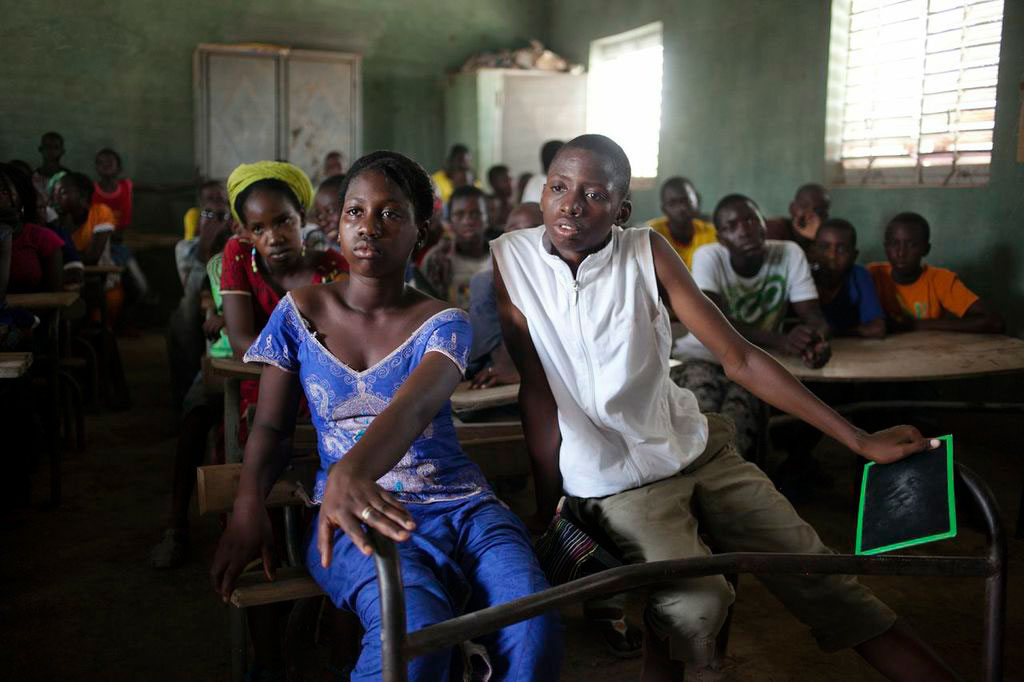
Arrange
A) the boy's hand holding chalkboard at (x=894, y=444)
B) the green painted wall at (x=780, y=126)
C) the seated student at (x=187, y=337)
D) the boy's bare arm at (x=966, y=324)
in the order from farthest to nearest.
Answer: the green painted wall at (x=780, y=126), the seated student at (x=187, y=337), the boy's bare arm at (x=966, y=324), the boy's hand holding chalkboard at (x=894, y=444)

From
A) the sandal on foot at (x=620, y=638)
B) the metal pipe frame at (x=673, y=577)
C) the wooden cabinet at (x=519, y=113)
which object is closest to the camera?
the metal pipe frame at (x=673, y=577)

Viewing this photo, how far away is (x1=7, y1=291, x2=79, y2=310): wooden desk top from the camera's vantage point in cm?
351

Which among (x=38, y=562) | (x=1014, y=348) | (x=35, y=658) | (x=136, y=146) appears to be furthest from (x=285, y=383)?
(x=136, y=146)

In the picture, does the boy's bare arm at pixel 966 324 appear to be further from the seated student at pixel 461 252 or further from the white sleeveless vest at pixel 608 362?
the white sleeveless vest at pixel 608 362

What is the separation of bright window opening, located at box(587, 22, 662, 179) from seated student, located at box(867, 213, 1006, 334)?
4.23 meters

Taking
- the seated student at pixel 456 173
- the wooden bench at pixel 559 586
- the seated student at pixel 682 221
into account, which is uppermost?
the seated student at pixel 456 173

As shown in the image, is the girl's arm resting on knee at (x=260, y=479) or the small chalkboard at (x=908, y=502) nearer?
the small chalkboard at (x=908, y=502)

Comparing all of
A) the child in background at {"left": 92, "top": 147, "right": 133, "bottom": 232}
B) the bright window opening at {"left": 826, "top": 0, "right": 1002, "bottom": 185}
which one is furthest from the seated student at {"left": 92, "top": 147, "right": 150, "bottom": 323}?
the bright window opening at {"left": 826, "top": 0, "right": 1002, "bottom": 185}

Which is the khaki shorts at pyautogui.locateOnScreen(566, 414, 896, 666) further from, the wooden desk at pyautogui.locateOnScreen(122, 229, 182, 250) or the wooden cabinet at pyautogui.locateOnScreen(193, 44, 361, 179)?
the wooden cabinet at pyautogui.locateOnScreen(193, 44, 361, 179)

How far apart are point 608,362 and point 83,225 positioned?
583 cm

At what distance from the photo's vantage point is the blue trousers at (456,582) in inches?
56.9

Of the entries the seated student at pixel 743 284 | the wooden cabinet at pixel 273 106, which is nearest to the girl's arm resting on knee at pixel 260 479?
the seated student at pixel 743 284

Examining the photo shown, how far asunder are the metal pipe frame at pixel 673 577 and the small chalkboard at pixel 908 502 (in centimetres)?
5

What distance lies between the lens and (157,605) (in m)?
2.74
